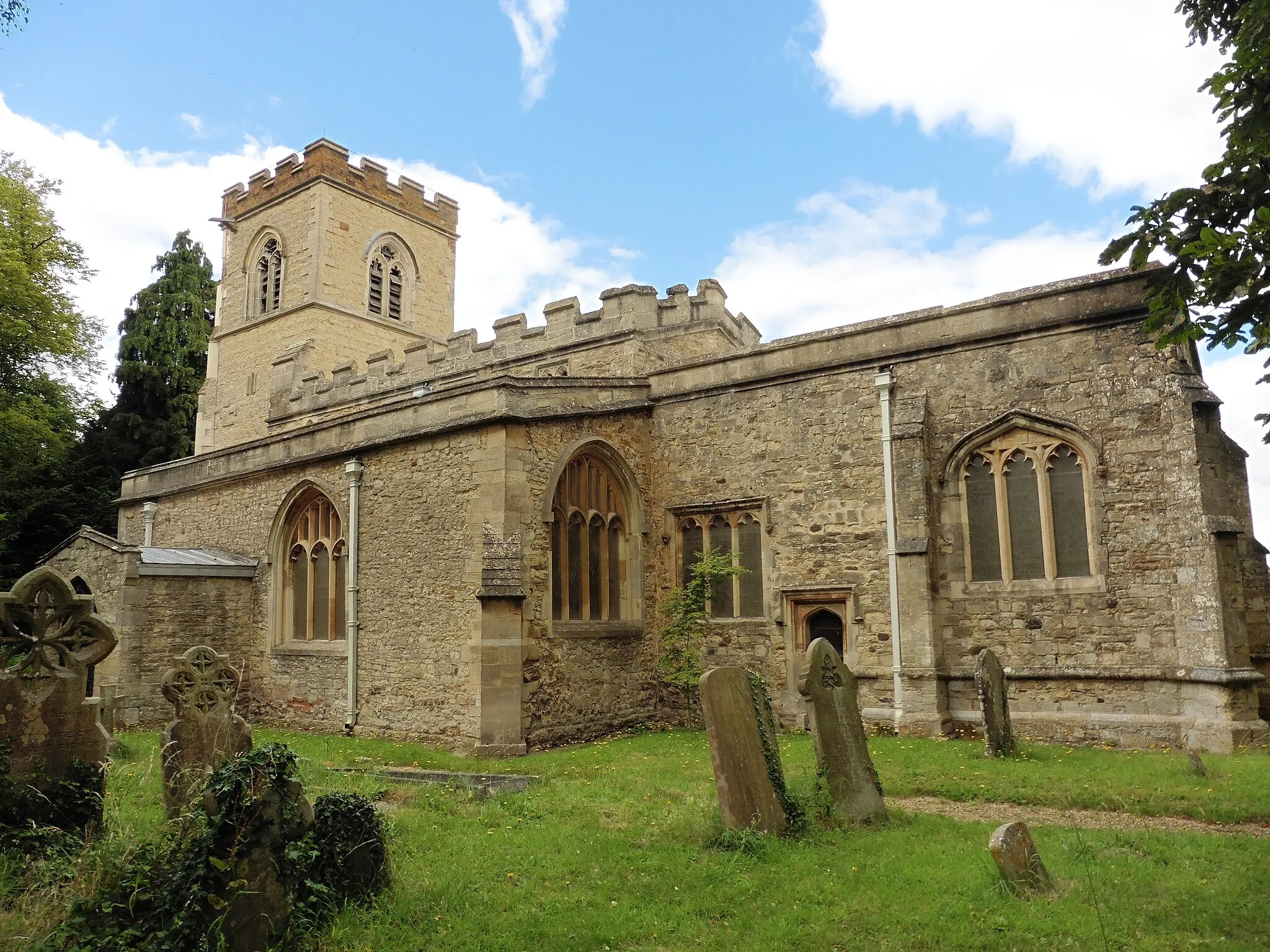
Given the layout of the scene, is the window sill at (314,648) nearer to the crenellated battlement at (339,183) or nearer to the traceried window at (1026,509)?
the traceried window at (1026,509)

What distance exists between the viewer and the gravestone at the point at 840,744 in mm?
7578

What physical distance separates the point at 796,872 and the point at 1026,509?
25.9 feet

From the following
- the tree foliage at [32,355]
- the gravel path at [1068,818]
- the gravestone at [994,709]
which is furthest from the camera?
the tree foliage at [32,355]

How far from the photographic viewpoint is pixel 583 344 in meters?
18.8

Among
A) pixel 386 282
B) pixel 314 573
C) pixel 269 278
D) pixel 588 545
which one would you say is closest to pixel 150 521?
pixel 314 573

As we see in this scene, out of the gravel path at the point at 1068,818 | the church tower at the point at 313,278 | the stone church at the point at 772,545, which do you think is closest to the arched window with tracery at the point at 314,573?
the stone church at the point at 772,545

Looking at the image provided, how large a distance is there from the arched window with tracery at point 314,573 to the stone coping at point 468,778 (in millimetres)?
5200

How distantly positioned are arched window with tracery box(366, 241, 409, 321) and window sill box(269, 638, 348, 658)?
16.2m

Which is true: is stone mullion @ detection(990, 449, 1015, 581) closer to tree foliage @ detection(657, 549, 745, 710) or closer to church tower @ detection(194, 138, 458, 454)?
tree foliage @ detection(657, 549, 745, 710)

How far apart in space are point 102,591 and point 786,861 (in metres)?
13.8

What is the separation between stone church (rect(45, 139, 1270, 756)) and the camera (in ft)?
37.9

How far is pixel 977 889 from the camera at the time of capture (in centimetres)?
571

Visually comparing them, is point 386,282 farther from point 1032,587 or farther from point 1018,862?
point 1018,862

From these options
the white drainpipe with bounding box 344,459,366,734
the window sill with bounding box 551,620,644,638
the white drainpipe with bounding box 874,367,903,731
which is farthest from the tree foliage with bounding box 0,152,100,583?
the white drainpipe with bounding box 874,367,903,731
